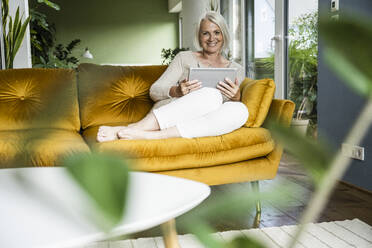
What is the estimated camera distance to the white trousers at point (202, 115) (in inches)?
79.6

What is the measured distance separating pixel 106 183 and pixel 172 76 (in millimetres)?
2414

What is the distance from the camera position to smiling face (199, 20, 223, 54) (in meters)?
2.59

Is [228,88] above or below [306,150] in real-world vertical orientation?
below

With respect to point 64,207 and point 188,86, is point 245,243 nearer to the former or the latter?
point 64,207

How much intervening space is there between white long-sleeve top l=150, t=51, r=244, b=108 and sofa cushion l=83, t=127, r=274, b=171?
0.44 meters

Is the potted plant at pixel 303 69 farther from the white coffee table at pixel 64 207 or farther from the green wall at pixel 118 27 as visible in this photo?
the green wall at pixel 118 27

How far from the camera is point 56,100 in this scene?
0.42 feet

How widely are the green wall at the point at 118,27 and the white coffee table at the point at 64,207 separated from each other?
353 inches

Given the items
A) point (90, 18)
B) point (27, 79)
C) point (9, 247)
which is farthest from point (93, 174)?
point (90, 18)

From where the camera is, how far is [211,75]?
2.27m

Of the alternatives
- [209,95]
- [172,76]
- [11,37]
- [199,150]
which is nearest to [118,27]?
[11,37]

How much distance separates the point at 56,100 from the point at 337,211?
2190 millimetres

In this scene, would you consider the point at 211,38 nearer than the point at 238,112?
No

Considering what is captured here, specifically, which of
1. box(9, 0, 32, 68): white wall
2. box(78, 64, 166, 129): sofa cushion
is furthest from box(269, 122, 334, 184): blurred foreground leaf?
box(9, 0, 32, 68): white wall
